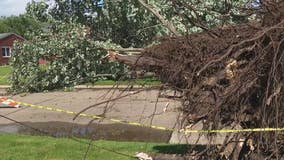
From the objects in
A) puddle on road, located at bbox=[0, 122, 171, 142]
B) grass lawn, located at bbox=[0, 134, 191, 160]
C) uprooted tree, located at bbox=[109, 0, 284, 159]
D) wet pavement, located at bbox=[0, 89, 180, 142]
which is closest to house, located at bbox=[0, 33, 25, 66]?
wet pavement, located at bbox=[0, 89, 180, 142]

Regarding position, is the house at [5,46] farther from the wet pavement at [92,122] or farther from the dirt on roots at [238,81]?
the dirt on roots at [238,81]

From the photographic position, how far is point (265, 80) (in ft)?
17.3

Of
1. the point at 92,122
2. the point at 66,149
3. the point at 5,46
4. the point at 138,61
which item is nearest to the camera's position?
the point at 138,61

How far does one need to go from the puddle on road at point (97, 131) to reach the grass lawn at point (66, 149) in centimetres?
106

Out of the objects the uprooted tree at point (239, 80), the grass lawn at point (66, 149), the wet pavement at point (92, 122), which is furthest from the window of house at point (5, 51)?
the uprooted tree at point (239, 80)

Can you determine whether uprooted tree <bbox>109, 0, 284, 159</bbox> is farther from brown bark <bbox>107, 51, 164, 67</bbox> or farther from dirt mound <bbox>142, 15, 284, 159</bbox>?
brown bark <bbox>107, 51, 164, 67</bbox>

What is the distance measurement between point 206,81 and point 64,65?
32.3ft

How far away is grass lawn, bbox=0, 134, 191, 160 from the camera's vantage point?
26.6 feet

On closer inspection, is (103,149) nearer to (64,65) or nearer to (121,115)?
(121,115)

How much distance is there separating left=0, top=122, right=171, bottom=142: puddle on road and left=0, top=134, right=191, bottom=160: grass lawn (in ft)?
3.48

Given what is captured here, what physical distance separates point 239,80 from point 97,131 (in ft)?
20.6

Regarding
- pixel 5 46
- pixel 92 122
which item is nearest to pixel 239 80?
pixel 92 122

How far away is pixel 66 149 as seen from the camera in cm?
862

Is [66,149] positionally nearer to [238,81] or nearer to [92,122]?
[92,122]
